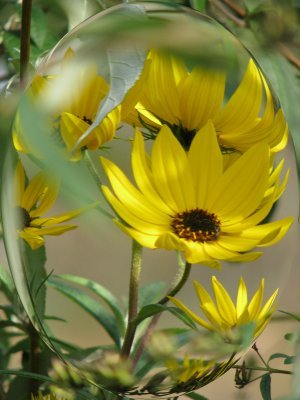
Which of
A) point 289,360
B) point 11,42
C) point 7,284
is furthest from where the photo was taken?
point 11,42

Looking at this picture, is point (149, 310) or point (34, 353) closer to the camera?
point (149, 310)

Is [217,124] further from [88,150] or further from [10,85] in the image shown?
[10,85]

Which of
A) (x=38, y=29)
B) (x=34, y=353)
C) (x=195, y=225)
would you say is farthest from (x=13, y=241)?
(x=38, y=29)

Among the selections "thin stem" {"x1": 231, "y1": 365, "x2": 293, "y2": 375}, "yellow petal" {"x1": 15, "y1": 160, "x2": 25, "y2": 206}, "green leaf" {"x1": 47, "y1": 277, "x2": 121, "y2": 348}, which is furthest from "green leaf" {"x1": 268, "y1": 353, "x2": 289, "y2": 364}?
"yellow petal" {"x1": 15, "y1": 160, "x2": 25, "y2": 206}

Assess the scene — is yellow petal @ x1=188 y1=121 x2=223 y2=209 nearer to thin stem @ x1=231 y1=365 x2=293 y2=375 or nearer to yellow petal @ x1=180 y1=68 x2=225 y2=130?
yellow petal @ x1=180 y1=68 x2=225 y2=130

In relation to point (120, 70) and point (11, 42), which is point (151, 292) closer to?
point (120, 70)

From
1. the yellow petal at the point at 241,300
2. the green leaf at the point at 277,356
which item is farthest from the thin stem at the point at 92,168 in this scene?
the green leaf at the point at 277,356

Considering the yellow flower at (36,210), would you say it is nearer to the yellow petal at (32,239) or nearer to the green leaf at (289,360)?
the yellow petal at (32,239)

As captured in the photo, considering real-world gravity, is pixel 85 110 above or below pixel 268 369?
above
